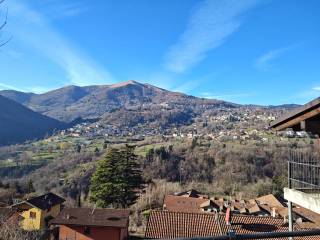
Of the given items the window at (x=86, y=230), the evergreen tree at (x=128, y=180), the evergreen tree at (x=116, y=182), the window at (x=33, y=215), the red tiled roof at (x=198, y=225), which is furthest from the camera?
the evergreen tree at (x=128, y=180)

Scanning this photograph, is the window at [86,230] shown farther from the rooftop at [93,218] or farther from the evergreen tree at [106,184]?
the evergreen tree at [106,184]

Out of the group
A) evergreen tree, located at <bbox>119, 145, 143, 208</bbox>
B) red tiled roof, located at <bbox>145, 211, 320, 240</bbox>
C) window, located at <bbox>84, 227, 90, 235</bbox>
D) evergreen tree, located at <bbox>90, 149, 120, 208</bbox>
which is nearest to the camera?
red tiled roof, located at <bbox>145, 211, 320, 240</bbox>

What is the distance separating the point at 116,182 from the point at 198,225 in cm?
1841

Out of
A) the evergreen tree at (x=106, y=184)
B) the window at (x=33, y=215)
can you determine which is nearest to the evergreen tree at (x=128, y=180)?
the evergreen tree at (x=106, y=184)

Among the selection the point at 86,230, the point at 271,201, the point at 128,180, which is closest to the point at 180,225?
the point at 86,230

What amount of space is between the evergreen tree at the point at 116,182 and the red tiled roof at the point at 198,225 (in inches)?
664

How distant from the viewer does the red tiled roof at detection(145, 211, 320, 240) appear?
21578 mm

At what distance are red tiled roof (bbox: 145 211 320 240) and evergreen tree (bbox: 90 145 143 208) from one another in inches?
664

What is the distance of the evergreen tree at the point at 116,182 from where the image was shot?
39.5 meters

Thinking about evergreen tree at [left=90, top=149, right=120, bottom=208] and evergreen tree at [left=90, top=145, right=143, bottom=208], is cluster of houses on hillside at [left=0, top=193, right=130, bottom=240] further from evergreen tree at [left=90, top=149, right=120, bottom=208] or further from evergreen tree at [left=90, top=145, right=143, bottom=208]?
evergreen tree at [left=90, top=145, right=143, bottom=208]

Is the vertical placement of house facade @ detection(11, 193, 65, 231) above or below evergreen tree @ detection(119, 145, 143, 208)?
below

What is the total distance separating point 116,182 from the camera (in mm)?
39844

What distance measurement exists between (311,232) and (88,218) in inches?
1163

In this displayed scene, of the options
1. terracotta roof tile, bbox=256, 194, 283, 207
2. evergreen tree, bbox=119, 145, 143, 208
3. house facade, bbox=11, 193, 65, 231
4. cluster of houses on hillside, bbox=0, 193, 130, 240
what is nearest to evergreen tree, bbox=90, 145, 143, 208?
evergreen tree, bbox=119, 145, 143, 208
